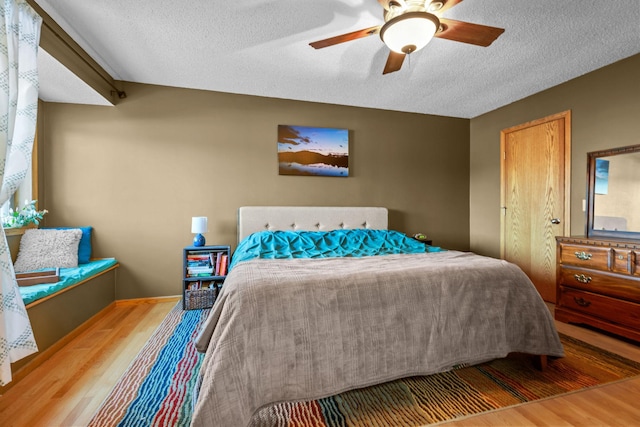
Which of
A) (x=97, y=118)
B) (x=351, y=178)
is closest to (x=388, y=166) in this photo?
(x=351, y=178)

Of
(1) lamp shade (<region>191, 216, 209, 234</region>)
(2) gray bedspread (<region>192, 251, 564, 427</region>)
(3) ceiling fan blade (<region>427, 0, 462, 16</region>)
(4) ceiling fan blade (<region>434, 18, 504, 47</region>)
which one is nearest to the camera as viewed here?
(2) gray bedspread (<region>192, 251, 564, 427</region>)

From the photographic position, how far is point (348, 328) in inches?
59.1

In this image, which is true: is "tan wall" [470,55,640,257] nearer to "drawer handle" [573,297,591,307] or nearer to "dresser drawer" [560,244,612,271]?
"dresser drawer" [560,244,612,271]

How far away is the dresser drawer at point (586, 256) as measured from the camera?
2.44 m

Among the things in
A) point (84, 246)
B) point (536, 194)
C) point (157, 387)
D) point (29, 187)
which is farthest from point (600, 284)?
point (29, 187)

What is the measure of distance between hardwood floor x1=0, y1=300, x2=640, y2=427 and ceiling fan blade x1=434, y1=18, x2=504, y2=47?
2136mm

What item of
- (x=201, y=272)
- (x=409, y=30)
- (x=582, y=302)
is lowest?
(x=582, y=302)

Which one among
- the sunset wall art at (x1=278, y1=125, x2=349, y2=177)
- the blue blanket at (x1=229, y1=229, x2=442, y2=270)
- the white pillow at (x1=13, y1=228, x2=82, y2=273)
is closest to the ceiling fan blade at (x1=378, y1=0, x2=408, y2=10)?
the blue blanket at (x1=229, y1=229, x2=442, y2=270)

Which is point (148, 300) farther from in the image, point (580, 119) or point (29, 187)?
point (580, 119)

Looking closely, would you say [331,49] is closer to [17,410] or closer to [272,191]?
[272,191]

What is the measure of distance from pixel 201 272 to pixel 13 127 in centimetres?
191

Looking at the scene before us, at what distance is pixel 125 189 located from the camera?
3266 millimetres

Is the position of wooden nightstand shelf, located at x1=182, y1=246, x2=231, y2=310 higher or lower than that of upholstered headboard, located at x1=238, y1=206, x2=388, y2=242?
lower

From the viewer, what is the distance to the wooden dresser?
2275mm
